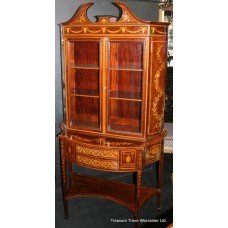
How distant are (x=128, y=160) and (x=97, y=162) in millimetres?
226

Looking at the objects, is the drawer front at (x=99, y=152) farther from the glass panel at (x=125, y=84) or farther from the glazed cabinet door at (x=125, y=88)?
the glass panel at (x=125, y=84)

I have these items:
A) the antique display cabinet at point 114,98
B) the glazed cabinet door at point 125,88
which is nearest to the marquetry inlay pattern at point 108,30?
the antique display cabinet at point 114,98

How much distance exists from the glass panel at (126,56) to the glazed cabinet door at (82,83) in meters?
0.14

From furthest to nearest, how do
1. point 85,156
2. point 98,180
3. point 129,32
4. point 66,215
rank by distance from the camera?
1. point 98,180
2. point 66,215
3. point 85,156
4. point 129,32

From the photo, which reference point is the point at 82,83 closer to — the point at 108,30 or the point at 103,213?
the point at 108,30

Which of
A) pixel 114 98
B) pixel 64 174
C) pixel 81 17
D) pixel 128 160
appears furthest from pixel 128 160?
pixel 81 17

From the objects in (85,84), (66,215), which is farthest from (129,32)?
(66,215)

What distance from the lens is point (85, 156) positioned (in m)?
2.08

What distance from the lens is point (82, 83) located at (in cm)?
235

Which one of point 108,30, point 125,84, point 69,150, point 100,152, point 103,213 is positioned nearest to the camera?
point 108,30
